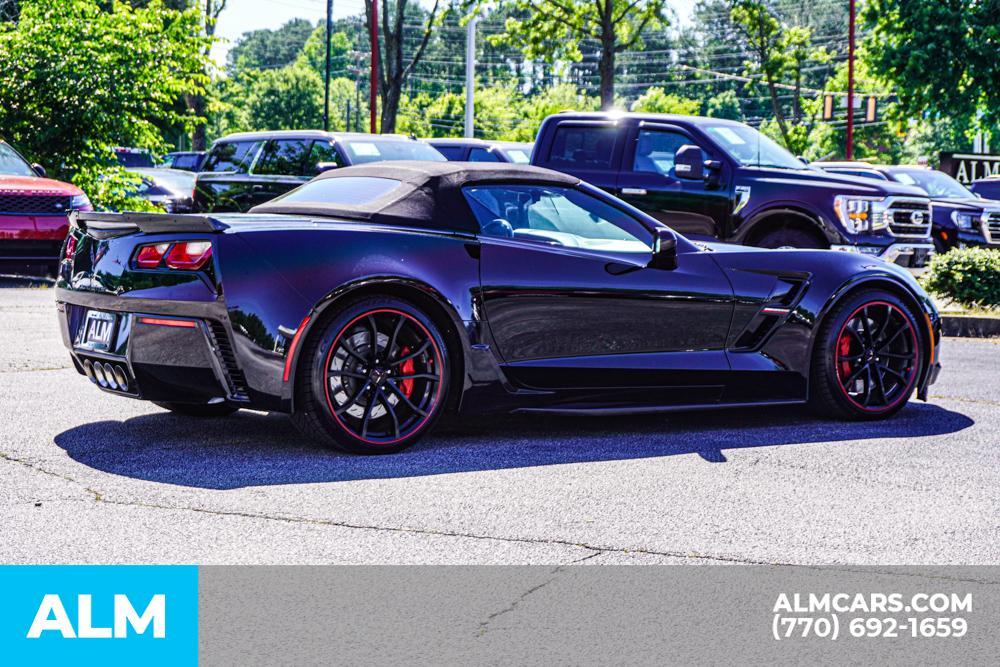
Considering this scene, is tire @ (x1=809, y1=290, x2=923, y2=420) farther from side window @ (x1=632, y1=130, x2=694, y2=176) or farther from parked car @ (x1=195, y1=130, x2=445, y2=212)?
parked car @ (x1=195, y1=130, x2=445, y2=212)

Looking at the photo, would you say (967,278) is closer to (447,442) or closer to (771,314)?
(771,314)

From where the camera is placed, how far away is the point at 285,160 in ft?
57.5

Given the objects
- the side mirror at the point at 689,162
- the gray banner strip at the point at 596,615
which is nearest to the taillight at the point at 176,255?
the gray banner strip at the point at 596,615

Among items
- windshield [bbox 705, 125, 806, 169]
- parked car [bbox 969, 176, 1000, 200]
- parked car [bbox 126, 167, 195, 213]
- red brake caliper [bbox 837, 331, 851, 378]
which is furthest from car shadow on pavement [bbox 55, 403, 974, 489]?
parked car [bbox 126, 167, 195, 213]

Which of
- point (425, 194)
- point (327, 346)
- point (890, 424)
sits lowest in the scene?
point (890, 424)

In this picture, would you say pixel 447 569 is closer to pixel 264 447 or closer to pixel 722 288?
pixel 264 447

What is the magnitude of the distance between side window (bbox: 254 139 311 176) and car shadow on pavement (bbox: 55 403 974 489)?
10285 millimetres

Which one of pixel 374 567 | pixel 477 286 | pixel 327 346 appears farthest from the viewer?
pixel 477 286

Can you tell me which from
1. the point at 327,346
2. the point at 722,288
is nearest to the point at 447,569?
the point at 327,346

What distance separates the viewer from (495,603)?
13.5ft

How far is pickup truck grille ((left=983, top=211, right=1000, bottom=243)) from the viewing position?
19281mm

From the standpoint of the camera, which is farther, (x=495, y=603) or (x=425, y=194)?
(x=425, y=194)

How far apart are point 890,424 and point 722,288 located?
1283 mm

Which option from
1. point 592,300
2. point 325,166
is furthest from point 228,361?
point 325,166
